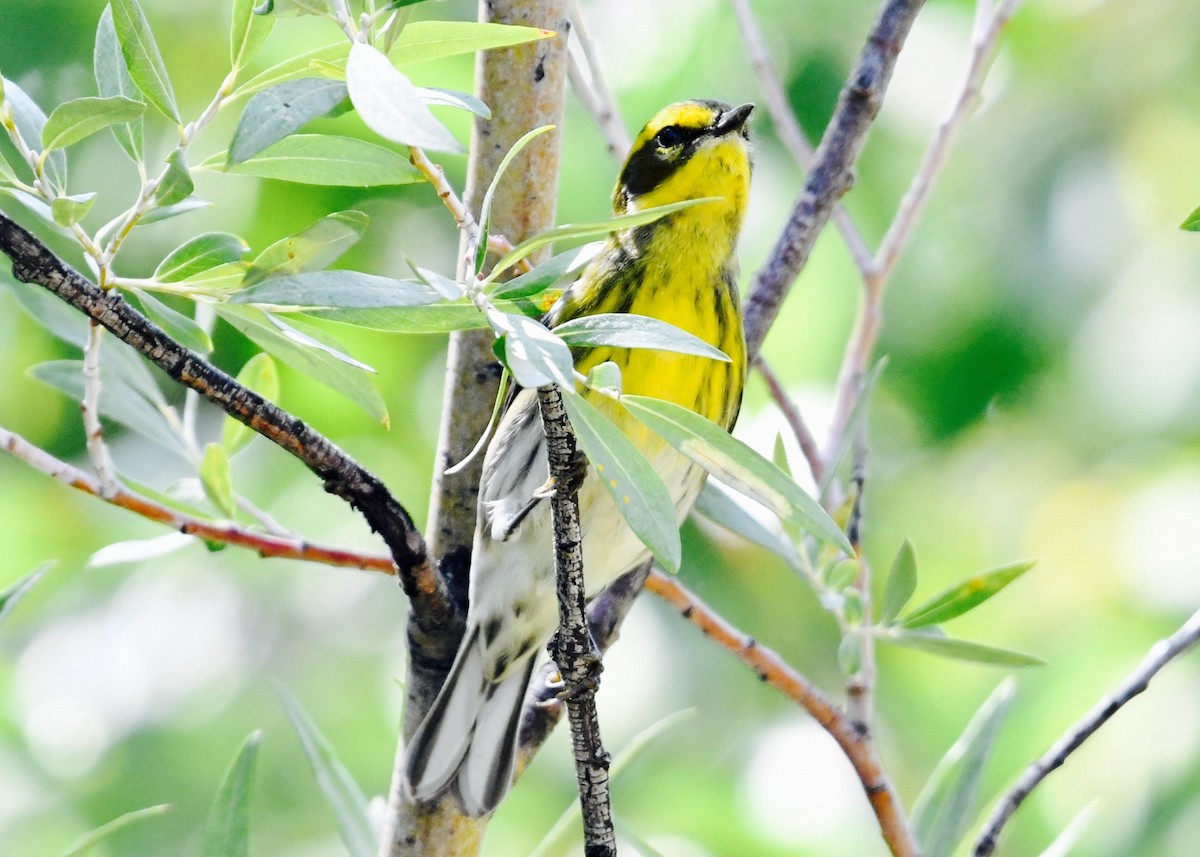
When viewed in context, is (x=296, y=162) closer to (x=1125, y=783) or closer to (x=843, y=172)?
(x=843, y=172)

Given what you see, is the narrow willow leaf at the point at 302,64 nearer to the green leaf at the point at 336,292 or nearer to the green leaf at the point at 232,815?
the green leaf at the point at 336,292

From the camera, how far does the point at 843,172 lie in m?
1.01

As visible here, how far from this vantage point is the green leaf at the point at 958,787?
2.98 ft

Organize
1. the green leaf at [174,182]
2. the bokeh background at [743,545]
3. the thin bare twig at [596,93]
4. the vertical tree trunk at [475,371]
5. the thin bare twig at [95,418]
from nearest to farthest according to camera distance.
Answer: the green leaf at [174,182], the thin bare twig at [95,418], the vertical tree trunk at [475,371], the thin bare twig at [596,93], the bokeh background at [743,545]

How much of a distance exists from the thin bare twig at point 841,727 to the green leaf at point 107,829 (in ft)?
1.23

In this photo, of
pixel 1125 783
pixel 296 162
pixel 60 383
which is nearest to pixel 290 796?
pixel 1125 783

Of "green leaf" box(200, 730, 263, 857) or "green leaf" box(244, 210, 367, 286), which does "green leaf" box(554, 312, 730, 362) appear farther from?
"green leaf" box(200, 730, 263, 857)

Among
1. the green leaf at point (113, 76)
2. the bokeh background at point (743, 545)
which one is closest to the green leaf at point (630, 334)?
the green leaf at point (113, 76)

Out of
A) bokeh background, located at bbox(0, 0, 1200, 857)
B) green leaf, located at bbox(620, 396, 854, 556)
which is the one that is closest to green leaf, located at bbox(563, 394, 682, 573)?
green leaf, located at bbox(620, 396, 854, 556)

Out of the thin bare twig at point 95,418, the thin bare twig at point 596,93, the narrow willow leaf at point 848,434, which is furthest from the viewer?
the thin bare twig at point 596,93

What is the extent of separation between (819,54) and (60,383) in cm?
251

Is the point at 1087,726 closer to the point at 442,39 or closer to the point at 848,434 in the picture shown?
the point at 848,434

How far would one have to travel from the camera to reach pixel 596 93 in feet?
3.51

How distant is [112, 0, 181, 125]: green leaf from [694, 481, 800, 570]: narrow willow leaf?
533 mm
